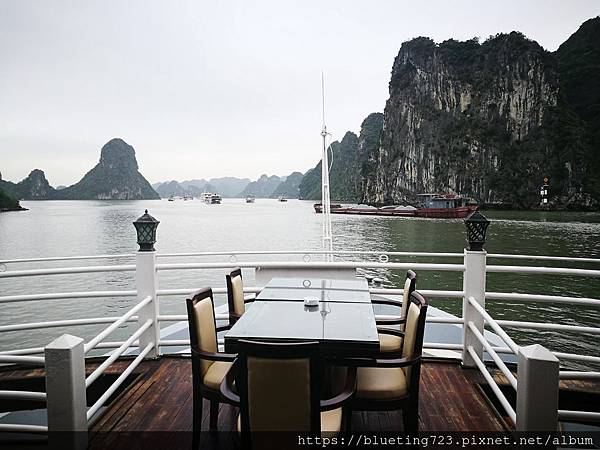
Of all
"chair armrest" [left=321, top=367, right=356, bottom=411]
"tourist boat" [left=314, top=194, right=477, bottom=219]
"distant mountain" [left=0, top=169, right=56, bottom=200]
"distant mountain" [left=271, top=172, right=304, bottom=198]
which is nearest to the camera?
"chair armrest" [left=321, top=367, right=356, bottom=411]

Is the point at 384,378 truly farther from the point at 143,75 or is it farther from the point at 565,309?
the point at 143,75

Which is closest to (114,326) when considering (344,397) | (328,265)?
(344,397)

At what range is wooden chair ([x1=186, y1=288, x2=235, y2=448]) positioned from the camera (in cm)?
187

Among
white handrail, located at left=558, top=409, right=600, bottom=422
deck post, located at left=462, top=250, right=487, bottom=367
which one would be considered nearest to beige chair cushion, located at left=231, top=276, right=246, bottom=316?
deck post, located at left=462, top=250, right=487, bottom=367

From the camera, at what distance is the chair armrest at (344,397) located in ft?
4.61

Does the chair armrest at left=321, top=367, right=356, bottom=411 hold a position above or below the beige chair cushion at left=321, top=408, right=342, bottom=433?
above

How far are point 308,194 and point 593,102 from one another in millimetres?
82554

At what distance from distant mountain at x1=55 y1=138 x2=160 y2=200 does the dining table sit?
127559 mm

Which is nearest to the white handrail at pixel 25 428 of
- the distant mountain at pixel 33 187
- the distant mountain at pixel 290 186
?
the distant mountain at pixel 33 187

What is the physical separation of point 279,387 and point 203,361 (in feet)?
2.66

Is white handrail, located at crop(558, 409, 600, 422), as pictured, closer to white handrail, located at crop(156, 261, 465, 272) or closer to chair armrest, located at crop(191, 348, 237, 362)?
white handrail, located at crop(156, 261, 465, 272)

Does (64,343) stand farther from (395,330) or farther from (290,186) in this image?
(290,186)

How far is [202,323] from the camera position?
6.51 ft

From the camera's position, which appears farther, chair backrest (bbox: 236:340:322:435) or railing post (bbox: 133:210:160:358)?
railing post (bbox: 133:210:160:358)
